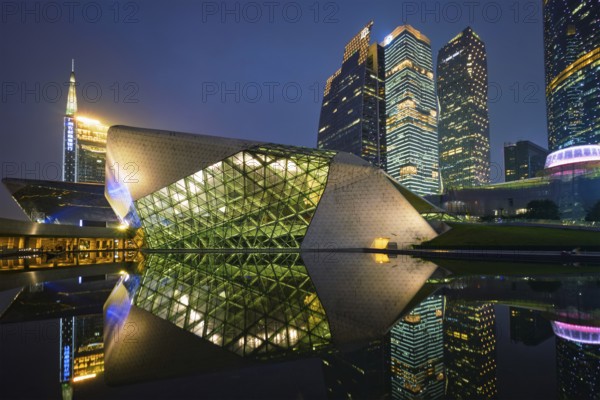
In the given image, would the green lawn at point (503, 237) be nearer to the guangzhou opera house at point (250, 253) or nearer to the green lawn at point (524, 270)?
the guangzhou opera house at point (250, 253)

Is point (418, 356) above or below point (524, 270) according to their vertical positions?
above

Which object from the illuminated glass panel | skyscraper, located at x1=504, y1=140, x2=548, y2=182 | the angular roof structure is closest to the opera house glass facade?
the illuminated glass panel

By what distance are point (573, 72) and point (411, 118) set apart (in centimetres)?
6258

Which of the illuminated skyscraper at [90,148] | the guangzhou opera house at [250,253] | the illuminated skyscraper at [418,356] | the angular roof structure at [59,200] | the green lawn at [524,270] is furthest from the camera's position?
the illuminated skyscraper at [90,148]

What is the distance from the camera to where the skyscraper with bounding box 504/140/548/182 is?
165250mm

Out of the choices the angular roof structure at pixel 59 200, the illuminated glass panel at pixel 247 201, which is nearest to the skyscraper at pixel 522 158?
the illuminated glass panel at pixel 247 201

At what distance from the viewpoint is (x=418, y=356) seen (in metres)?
4.98

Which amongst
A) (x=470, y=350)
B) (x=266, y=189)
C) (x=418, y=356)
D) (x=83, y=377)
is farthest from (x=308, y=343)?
(x=266, y=189)

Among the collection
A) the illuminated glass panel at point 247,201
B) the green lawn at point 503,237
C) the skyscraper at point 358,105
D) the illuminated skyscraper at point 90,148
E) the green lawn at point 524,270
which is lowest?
the green lawn at point 524,270

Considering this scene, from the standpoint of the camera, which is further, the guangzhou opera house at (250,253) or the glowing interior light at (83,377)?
the guangzhou opera house at (250,253)

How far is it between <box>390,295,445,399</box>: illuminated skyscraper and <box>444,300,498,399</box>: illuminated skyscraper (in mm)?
126

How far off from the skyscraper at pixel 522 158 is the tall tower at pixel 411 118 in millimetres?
41485

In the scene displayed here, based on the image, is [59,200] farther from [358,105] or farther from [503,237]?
[358,105]

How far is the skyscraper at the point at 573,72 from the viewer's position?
97.6m
